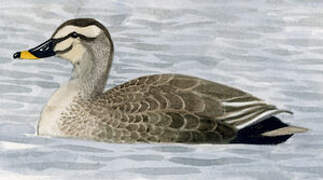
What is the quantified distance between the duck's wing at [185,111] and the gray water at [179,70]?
0.28 feet

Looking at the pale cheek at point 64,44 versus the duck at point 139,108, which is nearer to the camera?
the duck at point 139,108

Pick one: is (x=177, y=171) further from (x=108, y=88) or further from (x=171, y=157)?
(x=108, y=88)

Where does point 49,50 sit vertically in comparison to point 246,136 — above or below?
above

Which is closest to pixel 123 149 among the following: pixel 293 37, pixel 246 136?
pixel 246 136

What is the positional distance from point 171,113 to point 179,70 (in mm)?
1276

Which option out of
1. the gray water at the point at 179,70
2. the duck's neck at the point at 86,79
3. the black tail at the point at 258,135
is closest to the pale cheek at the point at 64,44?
the duck's neck at the point at 86,79

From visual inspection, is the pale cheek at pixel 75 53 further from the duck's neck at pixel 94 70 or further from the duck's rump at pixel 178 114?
the duck's rump at pixel 178 114

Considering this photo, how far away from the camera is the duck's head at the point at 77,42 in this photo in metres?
6.00

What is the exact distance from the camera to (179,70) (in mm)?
6934

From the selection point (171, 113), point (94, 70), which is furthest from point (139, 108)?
point (94, 70)

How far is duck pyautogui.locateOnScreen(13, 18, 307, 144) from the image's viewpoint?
18.6 feet

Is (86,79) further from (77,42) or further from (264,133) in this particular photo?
(264,133)

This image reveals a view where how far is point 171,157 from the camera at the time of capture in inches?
215

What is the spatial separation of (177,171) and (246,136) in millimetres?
633
